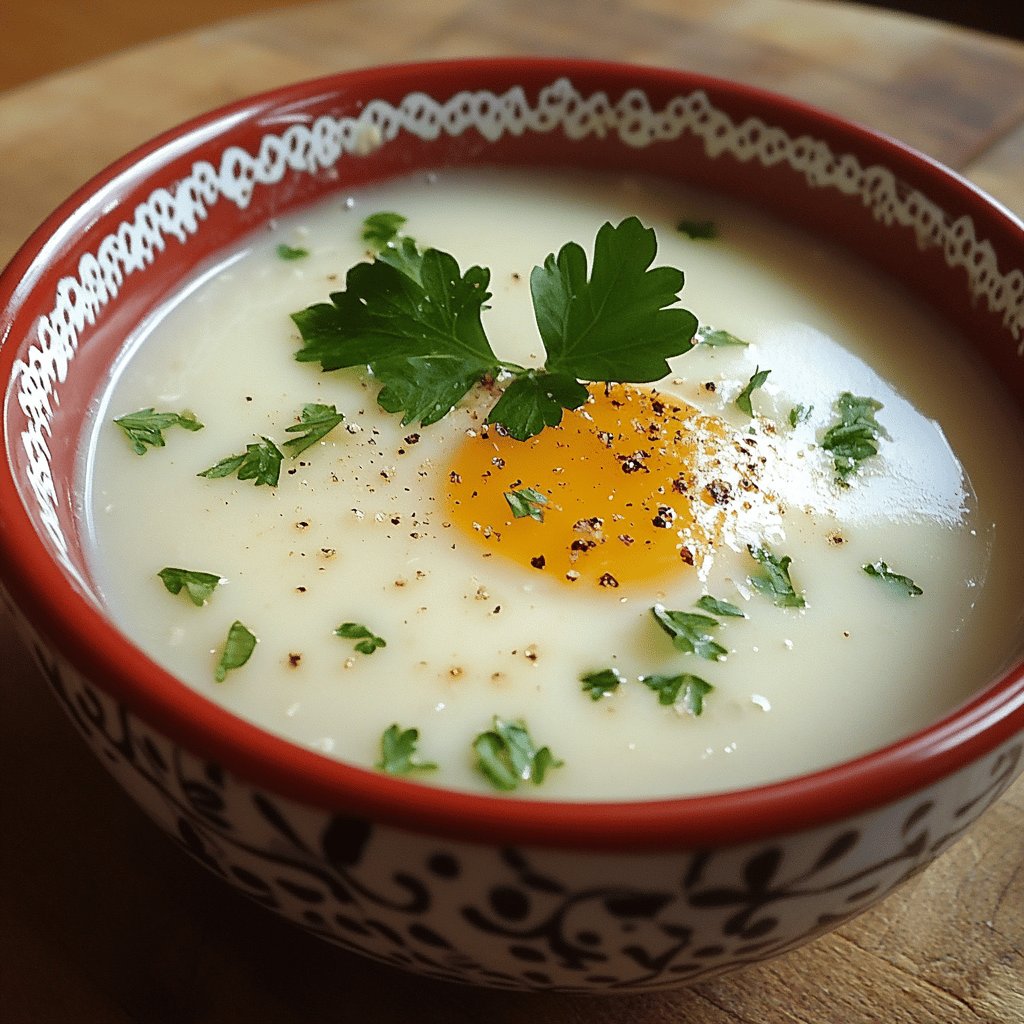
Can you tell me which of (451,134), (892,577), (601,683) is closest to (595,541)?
(601,683)

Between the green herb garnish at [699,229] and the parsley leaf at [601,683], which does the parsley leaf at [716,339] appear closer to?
the green herb garnish at [699,229]

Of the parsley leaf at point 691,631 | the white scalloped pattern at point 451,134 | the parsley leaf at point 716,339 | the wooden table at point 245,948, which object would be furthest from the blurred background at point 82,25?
the parsley leaf at point 691,631

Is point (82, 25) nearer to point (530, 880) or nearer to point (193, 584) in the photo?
point (193, 584)

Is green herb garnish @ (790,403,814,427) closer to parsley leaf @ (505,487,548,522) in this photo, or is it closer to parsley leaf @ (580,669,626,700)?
parsley leaf @ (505,487,548,522)

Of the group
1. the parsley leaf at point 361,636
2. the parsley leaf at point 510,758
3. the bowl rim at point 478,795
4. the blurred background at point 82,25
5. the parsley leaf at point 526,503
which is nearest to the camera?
the bowl rim at point 478,795

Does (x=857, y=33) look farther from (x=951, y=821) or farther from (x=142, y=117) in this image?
(x=951, y=821)

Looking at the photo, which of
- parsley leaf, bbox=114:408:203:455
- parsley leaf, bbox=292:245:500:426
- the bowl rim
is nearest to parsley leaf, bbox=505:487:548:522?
parsley leaf, bbox=292:245:500:426
